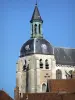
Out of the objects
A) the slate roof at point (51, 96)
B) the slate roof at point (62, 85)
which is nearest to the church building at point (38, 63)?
the slate roof at point (62, 85)

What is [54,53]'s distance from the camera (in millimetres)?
101875

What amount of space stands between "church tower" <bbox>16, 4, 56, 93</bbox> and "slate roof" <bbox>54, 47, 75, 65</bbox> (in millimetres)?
2944

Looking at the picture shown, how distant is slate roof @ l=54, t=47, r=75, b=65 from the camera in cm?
10206

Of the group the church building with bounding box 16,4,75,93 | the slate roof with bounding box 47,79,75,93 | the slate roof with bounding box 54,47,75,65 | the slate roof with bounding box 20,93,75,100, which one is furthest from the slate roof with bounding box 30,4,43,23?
the slate roof with bounding box 20,93,75,100

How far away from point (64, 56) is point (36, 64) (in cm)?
848

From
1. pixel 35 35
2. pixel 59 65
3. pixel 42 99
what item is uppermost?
pixel 35 35

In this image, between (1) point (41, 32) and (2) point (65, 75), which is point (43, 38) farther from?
(2) point (65, 75)

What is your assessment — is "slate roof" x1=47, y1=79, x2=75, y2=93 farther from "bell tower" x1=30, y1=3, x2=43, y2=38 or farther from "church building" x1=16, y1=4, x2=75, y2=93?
"bell tower" x1=30, y1=3, x2=43, y2=38

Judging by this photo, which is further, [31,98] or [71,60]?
[71,60]

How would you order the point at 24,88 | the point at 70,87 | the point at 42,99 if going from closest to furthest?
the point at 42,99, the point at 70,87, the point at 24,88

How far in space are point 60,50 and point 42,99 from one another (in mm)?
37601

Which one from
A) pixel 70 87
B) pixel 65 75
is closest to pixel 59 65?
pixel 65 75

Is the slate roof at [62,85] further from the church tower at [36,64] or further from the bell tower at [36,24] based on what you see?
the bell tower at [36,24]

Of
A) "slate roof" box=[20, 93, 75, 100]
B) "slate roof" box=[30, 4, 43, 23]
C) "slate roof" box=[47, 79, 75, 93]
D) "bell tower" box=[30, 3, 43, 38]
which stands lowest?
"slate roof" box=[20, 93, 75, 100]
